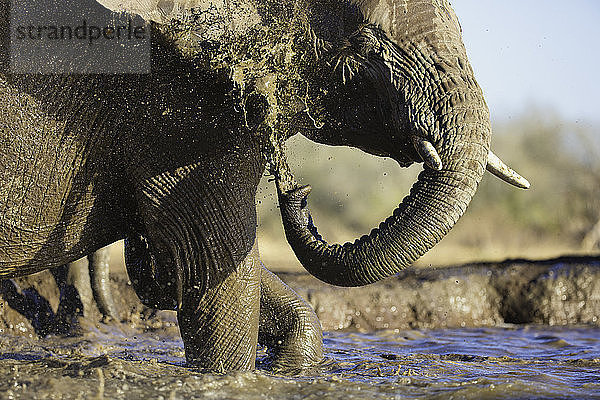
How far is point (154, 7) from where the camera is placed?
4.21m

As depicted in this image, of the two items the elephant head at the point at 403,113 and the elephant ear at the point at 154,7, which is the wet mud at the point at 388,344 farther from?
the elephant ear at the point at 154,7

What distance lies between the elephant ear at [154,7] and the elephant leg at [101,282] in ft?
11.3

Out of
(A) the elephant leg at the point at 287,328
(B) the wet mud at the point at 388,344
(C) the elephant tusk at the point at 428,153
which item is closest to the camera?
(B) the wet mud at the point at 388,344

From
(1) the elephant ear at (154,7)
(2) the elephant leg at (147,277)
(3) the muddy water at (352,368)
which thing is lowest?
(3) the muddy water at (352,368)

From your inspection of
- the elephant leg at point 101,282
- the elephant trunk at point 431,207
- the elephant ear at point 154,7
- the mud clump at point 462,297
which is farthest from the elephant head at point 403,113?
the mud clump at point 462,297

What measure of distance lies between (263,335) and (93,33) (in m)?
2.18

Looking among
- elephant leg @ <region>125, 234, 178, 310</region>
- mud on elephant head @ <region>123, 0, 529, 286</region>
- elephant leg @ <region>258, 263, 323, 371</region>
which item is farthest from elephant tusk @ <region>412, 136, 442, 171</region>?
elephant leg @ <region>258, 263, 323, 371</region>

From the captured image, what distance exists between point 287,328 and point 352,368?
458 millimetres

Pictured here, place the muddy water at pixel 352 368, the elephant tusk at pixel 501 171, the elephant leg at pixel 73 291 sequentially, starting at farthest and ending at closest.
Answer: the elephant leg at pixel 73 291 → the elephant tusk at pixel 501 171 → the muddy water at pixel 352 368

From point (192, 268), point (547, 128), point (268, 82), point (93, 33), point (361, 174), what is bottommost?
point (192, 268)

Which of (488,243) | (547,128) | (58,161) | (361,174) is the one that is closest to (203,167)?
(58,161)

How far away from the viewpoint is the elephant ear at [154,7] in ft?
13.7

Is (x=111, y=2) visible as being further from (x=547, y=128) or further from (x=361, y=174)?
(x=547, y=128)

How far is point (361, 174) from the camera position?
1246 inches
